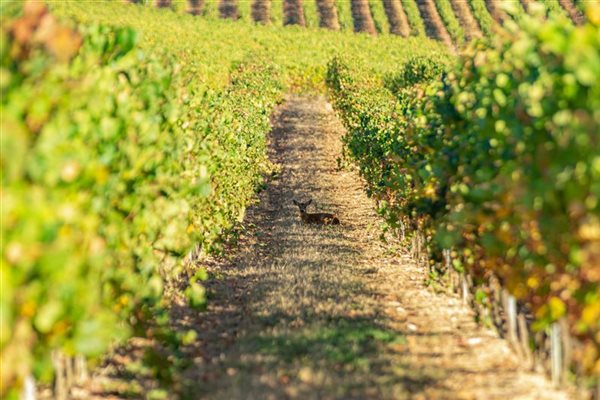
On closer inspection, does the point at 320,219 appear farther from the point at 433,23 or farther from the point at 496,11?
the point at 496,11

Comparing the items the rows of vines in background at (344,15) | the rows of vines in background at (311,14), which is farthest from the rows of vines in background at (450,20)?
the rows of vines in background at (311,14)

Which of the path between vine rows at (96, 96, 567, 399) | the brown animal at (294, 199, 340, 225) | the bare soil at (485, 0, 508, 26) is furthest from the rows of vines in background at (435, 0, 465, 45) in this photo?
the path between vine rows at (96, 96, 567, 399)

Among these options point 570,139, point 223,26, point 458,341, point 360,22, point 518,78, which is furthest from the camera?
point 360,22

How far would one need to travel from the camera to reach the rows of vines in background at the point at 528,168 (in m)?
5.69

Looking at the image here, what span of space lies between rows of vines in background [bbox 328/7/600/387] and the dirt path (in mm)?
590

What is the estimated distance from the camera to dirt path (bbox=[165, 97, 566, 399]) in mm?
6902

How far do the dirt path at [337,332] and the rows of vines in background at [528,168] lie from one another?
0.59 m

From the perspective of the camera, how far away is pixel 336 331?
27.3ft

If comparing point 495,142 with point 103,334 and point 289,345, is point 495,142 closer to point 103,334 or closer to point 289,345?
point 289,345

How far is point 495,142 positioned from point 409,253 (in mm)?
6230

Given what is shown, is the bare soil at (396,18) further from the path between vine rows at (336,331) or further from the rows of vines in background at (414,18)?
the path between vine rows at (336,331)

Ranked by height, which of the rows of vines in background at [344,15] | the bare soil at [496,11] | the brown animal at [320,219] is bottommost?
the brown animal at [320,219]

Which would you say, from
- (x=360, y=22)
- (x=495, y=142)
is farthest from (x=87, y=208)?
(x=360, y=22)

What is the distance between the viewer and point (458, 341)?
27.6 feet
